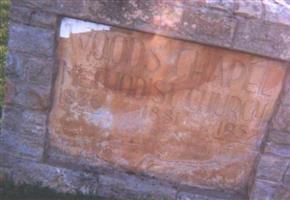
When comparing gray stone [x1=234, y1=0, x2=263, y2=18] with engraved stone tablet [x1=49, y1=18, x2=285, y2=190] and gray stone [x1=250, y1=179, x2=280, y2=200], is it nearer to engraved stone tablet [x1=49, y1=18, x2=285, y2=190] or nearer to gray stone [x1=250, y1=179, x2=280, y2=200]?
engraved stone tablet [x1=49, y1=18, x2=285, y2=190]

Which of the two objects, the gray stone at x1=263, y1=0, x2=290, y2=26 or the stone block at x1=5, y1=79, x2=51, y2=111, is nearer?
the gray stone at x1=263, y1=0, x2=290, y2=26

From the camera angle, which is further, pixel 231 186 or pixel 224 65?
pixel 231 186

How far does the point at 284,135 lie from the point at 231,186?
0.55 metres

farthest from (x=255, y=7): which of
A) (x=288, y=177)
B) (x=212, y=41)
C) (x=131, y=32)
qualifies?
(x=288, y=177)

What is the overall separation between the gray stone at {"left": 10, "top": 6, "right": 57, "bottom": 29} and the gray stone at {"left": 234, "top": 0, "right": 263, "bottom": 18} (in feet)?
3.64

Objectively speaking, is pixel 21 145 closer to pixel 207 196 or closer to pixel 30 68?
pixel 30 68

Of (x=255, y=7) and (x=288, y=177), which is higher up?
(x=255, y=7)

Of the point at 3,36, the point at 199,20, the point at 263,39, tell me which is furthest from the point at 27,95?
the point at 3,36

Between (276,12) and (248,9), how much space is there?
0.18m

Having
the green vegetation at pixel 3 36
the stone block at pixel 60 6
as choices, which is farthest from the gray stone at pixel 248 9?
the green vegetation at pixel 3 36

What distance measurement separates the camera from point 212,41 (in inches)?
127

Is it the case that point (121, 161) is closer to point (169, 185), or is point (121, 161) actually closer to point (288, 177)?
point (169, 185)

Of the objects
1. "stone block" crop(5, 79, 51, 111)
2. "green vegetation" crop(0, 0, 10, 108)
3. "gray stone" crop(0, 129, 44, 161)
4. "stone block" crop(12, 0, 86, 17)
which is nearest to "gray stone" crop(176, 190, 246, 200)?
"gray stone" crop(0, 129, 44, 161)

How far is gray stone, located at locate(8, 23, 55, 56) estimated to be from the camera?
3291 millimetres
